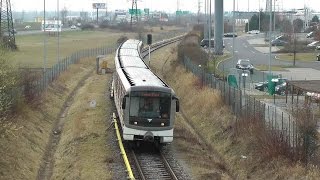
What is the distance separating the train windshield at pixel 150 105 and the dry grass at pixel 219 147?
2.28 m

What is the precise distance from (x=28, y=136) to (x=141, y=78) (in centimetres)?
623

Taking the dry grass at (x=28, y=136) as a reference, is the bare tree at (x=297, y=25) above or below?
above

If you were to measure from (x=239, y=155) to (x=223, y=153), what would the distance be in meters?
1.63

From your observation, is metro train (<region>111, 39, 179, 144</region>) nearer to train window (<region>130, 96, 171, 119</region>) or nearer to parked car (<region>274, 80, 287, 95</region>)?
train window (<region>130, 96, 171, 119</region>)

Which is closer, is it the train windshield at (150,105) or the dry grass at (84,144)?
the dry grass at (84,144)

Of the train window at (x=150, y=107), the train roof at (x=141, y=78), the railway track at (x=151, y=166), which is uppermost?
the train roof at (x=141, y=78)

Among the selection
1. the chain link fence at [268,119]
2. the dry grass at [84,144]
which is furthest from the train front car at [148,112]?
the chain link fence at [268,119]

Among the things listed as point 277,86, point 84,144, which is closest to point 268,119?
point 84,144

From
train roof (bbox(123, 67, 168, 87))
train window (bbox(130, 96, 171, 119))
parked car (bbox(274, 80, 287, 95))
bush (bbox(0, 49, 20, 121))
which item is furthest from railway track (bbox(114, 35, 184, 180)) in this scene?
parked car (bbox(274, 80, 287, 95))

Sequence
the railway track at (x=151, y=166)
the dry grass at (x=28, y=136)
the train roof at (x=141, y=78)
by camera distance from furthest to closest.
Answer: the train roof at (x=141, y=78)
the dry grass at (x=28, y=136)
the railway track at (x=151, y=166)

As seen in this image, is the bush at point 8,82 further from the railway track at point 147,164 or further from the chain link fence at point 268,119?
the chain link fence at point 268,119

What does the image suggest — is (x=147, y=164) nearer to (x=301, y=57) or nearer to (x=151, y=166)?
(x=151, y=166)

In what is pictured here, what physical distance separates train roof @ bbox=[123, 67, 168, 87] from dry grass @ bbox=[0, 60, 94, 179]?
5.40 meters

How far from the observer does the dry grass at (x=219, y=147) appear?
2030 cm
